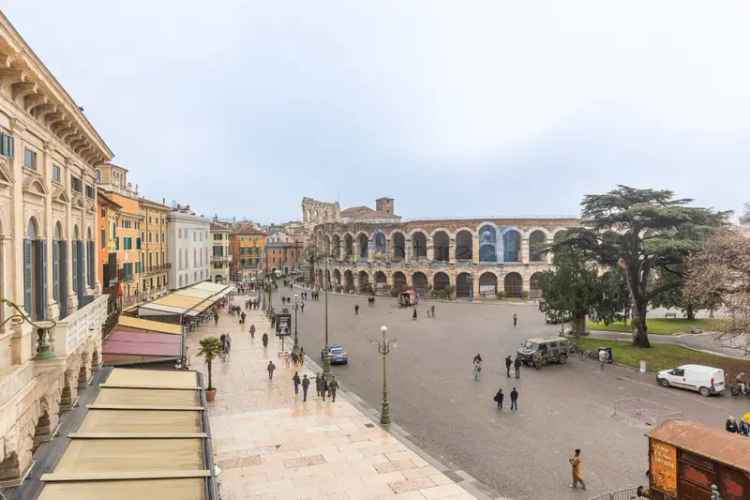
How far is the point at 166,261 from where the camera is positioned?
49.2 meters

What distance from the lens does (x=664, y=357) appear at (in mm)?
27859

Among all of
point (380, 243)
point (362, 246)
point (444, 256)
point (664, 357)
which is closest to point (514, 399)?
point (664, 357)

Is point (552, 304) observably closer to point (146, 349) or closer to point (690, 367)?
point (690, 367)

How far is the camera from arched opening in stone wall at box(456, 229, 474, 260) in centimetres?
7050

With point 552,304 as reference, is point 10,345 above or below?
above

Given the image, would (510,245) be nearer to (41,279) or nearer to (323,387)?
(323,387)

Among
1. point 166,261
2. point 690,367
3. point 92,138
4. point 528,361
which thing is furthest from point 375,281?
point 92,138

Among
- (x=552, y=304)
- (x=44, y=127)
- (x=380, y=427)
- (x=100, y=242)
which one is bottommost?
(x=380, y=427)

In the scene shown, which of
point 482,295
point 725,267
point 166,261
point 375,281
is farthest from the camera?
point 375,281

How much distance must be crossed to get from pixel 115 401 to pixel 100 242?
38.9 feet

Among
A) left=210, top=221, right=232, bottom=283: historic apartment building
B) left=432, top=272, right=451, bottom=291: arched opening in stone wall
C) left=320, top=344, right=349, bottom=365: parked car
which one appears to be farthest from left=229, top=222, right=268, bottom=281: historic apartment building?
left=320, top=344, right=349, bottom=365: parked car

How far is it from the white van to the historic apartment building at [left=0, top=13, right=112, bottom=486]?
80.5 feet

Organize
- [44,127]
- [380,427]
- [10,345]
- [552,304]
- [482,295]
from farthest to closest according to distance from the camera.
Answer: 1. [482,295]
2. [552,304]
3. [380,427]
4. [44,127]
5. [10,345]

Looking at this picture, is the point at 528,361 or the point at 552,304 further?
the point at 552,304
